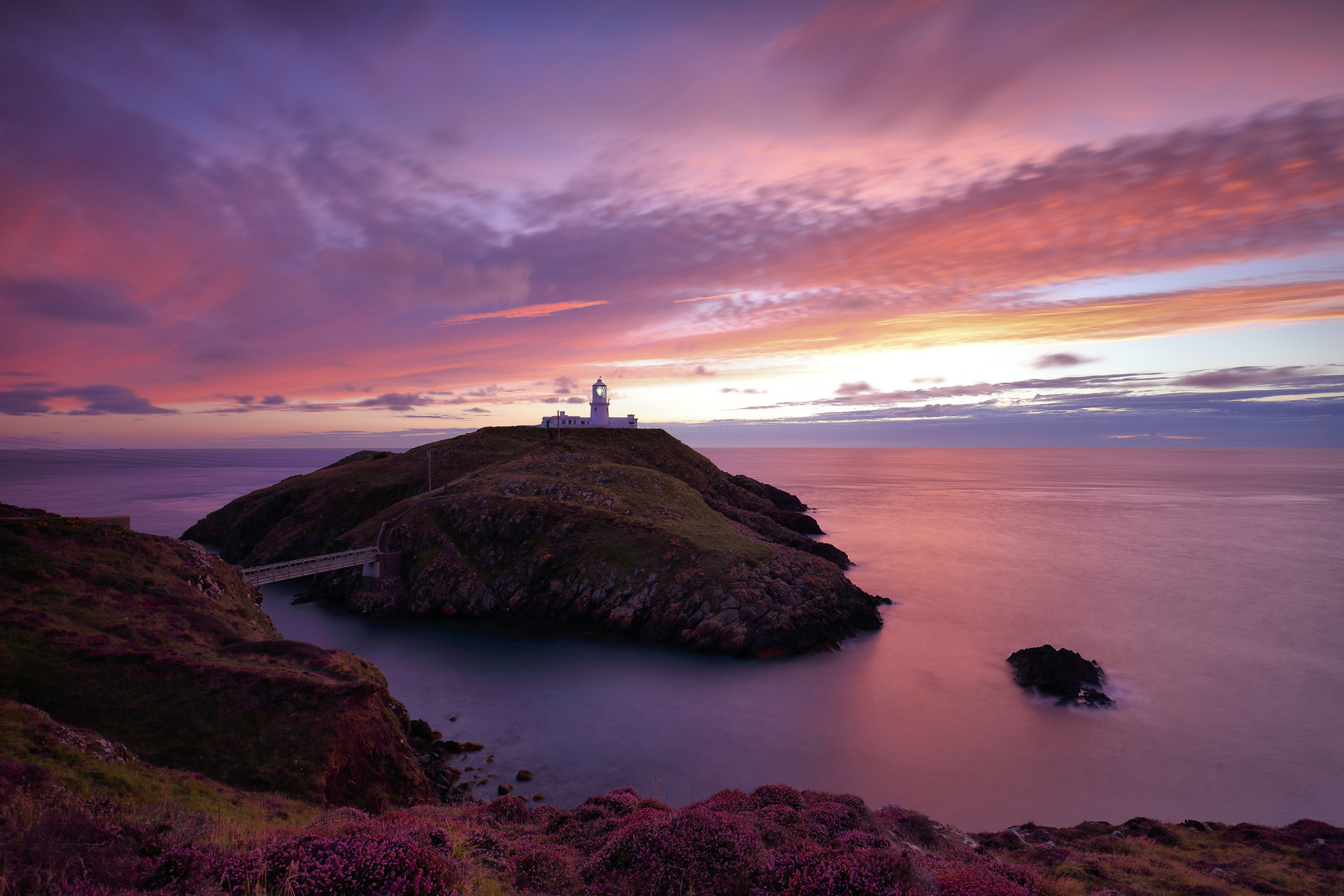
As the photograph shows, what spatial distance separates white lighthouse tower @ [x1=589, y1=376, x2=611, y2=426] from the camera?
377 ft

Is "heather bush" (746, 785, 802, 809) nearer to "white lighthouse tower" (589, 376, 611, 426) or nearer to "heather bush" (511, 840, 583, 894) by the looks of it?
"heather bush" (511, 840, 583, 894)

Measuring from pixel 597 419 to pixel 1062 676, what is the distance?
88.9 metres

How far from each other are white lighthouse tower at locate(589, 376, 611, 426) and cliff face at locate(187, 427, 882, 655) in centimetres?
2726

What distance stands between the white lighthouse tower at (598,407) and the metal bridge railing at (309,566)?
193 feet

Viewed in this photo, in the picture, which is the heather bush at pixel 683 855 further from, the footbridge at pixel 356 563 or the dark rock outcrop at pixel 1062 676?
the footbridge at pixel 356 563

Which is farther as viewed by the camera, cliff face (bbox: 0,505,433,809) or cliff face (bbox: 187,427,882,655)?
cliff face (bbox: 187,427,882,655)

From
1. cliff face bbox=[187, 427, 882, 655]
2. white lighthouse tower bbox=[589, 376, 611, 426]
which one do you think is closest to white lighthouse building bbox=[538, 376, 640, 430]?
white lighthouse tower bbox=[589, 376, 611, 426]

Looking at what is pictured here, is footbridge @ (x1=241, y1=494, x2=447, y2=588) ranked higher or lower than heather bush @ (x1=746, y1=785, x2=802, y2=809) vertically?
higher

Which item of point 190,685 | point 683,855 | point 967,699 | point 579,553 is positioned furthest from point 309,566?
point 967,699

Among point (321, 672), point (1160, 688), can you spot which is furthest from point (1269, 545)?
point (321, 672)

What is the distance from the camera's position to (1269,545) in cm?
8750

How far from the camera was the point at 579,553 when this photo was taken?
190 feet

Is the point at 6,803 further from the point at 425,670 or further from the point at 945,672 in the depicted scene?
the point at 945,672

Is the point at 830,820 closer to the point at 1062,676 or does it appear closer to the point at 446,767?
the point at 446,767
